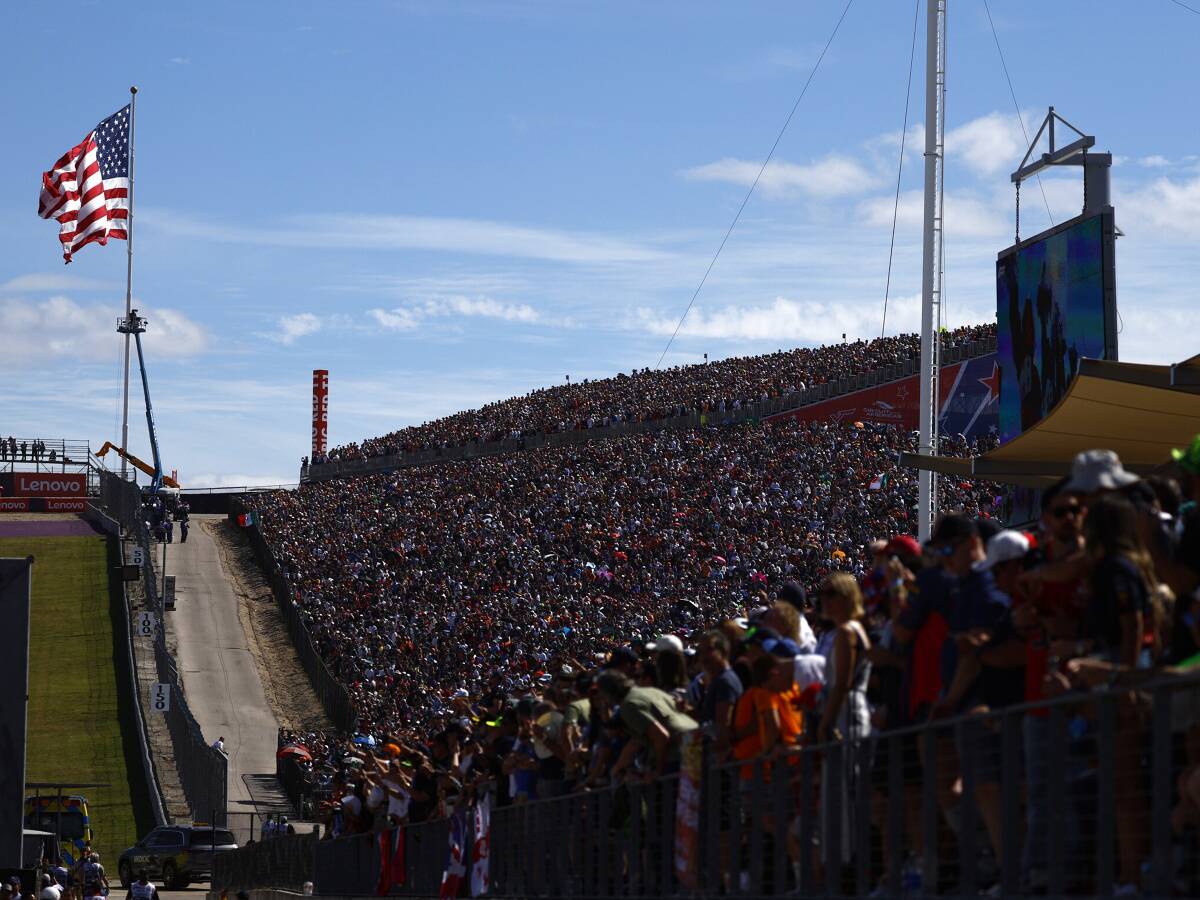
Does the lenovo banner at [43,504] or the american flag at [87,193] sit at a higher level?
the american flag at [87,193]

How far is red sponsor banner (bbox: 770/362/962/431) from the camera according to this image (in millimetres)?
65375

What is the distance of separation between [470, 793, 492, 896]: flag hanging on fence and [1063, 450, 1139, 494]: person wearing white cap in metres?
8.07

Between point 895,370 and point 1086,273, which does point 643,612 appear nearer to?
point 1086,273

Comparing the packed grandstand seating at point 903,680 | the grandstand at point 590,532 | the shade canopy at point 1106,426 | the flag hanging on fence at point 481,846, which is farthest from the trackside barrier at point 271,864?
the shade canopy at point 1106,426

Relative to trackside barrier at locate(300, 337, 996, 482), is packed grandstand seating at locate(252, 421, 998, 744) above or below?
below

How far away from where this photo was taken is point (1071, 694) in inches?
240

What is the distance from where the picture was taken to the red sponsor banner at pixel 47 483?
84.4 m

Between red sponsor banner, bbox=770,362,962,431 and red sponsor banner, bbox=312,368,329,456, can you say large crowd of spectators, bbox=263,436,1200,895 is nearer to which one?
red sponsor banner, bbox=770,362,962,431

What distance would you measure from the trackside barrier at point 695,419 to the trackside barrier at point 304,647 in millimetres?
9859

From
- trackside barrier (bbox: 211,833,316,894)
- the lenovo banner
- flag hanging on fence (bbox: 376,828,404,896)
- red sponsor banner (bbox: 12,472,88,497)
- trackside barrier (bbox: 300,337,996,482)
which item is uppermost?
trackside barrier (bbox: 300,337,996,482)

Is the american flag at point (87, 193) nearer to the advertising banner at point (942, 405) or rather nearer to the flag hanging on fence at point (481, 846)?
the advertising banner at point (942, 405)

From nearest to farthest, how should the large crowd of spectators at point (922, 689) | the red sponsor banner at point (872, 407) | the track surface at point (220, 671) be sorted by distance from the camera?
the large crowd of spectators at point (922, 689) → the track surface at point (220, 671) → the red sponsor banner at point (872, 407)

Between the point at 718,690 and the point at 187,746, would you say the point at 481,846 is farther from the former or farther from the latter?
the point at 187,746

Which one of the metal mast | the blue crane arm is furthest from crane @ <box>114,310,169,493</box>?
the metal mast
